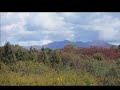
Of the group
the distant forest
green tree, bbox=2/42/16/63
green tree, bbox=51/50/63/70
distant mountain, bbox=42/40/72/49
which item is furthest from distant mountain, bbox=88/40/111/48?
green tree, bbox=2/42/16/63

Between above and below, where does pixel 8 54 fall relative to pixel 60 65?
above

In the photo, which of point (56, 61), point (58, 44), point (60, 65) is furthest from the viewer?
point (56, 61)

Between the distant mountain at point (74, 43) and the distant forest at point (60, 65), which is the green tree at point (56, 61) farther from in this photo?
the distant mountain at point (74, 43)

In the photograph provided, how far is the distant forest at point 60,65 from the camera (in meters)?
6.89

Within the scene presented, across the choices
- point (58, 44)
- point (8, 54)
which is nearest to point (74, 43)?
point (58, 44)

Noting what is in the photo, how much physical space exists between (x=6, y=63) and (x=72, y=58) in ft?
5.48

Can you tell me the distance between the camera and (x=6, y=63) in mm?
7441

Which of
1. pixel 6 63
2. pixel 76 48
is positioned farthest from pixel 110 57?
pixel 6 63

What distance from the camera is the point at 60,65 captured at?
7367 mm

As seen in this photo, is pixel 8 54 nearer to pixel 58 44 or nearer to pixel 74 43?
pixel 58 44

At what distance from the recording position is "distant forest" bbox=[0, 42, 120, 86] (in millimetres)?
6895

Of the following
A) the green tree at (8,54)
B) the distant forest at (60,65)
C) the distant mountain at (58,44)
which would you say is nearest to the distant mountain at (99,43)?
the distant forest at (60,65)
